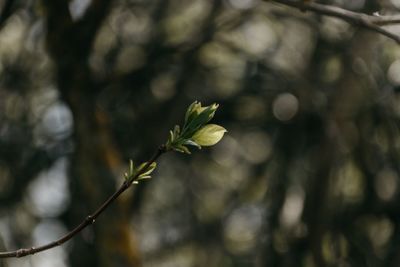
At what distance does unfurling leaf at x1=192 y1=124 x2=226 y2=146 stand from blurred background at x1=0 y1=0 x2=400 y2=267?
295cm

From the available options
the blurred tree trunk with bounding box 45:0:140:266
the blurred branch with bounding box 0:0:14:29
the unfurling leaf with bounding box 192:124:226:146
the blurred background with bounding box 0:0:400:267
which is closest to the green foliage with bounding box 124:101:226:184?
the unfurling leaf with bounding box 192:124:226:146

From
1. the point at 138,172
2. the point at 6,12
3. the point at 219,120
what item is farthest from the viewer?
the point at 219,120

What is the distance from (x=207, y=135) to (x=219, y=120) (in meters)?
4.17

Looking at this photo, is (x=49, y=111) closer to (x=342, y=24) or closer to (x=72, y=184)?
(x=72, y=184)

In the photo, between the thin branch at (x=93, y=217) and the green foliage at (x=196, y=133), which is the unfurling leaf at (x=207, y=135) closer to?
the green foliage at (x=196, y=133)

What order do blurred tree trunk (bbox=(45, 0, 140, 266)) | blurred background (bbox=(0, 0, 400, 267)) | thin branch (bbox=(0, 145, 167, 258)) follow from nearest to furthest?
thin branch (bbox=(0, 145, 167, 258)) → blurred tree trunk (bbox=(45, 0, 140, 266)) → blurred background (bbox=(0, 0, 400, 267))

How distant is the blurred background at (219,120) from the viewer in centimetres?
536

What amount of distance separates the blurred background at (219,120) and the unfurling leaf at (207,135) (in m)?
2.95

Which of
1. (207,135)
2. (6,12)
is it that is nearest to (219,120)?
(6,12)

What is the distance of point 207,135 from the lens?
2.17m

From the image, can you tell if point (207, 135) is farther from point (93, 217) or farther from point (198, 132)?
point (93, 217)

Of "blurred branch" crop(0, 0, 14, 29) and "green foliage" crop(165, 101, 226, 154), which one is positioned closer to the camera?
"green foliage" crop(165, 101, 226, 154)

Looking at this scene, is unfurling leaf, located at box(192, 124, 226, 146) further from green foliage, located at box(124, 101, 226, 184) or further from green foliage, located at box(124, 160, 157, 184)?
green foliage, located at box(124, 160, 157, 184)

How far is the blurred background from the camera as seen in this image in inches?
211
